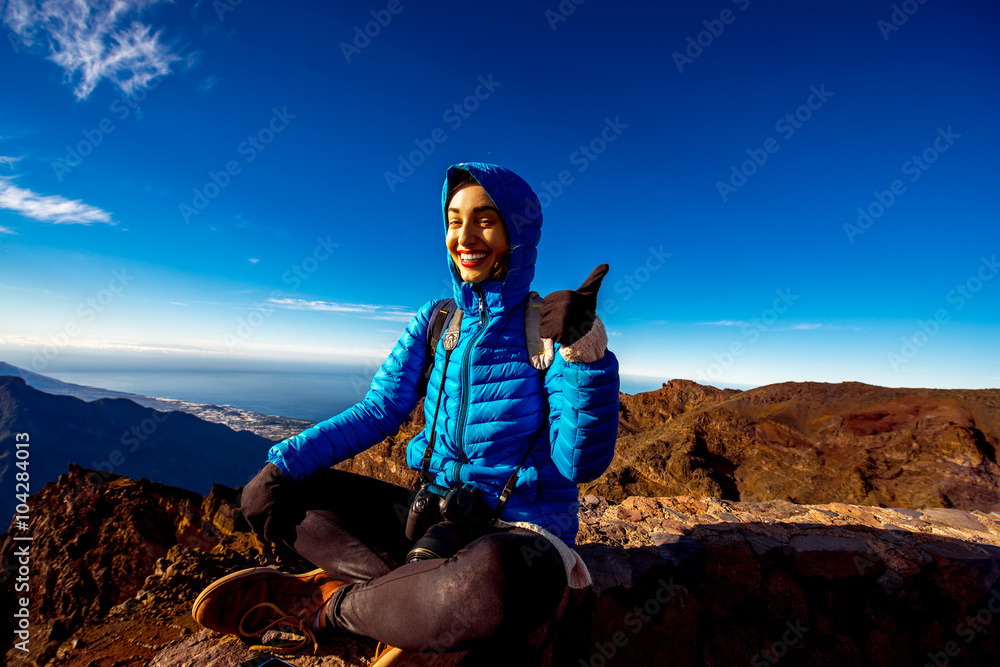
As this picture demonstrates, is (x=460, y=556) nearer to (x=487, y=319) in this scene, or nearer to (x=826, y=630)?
(x=487, y=319)

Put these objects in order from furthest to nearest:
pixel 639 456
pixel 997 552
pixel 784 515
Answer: pixel 639 456
pixel 784 515
pixel 997 552

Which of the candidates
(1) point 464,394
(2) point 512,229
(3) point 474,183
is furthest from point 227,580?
(3) point 474,183

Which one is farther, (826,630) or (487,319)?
(826,630)

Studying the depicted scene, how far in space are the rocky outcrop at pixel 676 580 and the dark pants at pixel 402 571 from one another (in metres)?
0.58

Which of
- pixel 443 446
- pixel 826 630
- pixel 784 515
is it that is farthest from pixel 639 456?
pixel 443 446

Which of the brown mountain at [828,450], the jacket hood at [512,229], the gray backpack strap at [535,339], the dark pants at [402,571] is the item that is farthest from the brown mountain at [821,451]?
the dark pants at [402,571]

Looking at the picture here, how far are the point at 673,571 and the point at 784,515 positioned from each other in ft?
5.63

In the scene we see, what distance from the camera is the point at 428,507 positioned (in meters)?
1.70

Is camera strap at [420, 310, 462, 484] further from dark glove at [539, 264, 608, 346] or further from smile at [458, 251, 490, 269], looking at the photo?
dark glove at [539, 264, 608, 346]

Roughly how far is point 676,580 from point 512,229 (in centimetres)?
223

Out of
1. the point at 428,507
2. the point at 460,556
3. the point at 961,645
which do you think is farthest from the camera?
the point at 961,645

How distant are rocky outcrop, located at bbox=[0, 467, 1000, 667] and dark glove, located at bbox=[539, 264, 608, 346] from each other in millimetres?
1434

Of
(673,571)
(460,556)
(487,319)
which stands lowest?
(673,571)

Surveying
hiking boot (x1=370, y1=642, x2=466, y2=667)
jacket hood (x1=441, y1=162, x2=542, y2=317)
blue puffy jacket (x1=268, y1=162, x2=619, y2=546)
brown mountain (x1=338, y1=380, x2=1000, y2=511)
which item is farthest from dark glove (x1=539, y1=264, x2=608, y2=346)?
brown mountain (x1=338, y1=380, x2=1000, y2=511)
